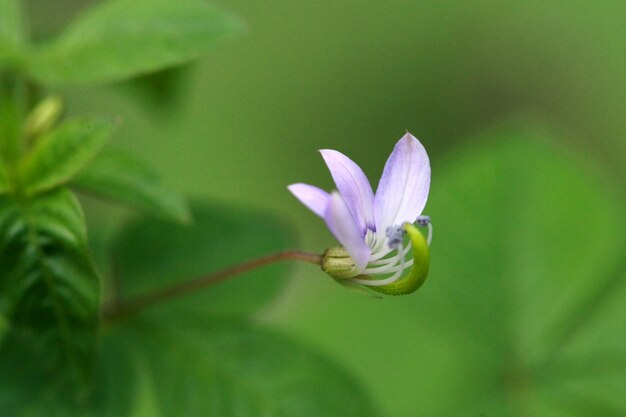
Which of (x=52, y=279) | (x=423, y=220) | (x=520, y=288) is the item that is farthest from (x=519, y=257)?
(x=52, y=279)

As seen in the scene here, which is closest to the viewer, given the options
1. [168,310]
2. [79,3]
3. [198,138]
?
[168,310]

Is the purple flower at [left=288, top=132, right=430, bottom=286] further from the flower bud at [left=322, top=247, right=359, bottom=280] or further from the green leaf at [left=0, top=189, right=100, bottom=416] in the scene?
the green leaf at [left=0, top=189, right=100, bottom=416]

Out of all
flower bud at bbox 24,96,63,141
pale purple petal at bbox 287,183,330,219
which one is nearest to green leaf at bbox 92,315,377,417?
flower bud at bbox 24,96,63,141

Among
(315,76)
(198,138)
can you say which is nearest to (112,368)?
(198,138)

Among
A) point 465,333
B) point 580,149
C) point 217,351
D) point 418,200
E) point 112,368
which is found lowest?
point 112,368

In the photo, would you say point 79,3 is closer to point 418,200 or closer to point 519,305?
point 519,305

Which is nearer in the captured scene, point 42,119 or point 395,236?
point 395,236

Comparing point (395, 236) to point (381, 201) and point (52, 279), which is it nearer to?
point (381, 201)
